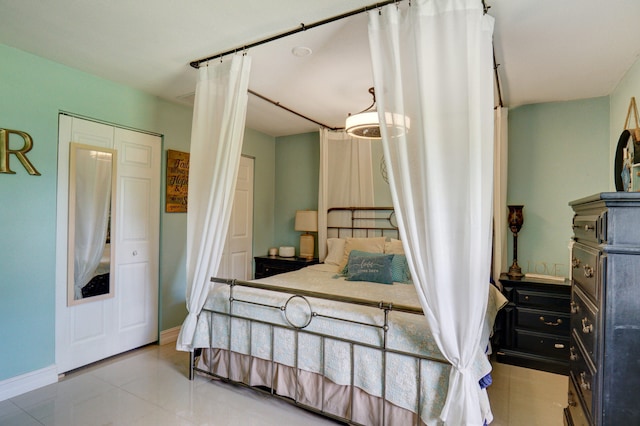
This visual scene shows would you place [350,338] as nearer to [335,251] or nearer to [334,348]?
[334,348]

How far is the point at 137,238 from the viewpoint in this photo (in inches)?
130

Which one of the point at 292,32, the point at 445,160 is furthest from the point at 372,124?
the point at 445,160

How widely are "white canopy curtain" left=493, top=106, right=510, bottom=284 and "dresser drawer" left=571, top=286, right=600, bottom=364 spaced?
1410 millimetres

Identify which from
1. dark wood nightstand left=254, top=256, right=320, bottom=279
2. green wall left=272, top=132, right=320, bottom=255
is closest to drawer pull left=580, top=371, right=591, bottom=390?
dark wood nightstand left=254, top=256, right=320, bottom=279

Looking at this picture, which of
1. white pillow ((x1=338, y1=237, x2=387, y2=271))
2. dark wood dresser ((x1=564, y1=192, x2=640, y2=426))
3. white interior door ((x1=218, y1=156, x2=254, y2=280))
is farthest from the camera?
white interior door ((x1=218, y1=156, x2=254, y2=280))

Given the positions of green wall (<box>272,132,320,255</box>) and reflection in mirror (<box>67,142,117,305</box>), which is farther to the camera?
green wall (<box>272,132,320,255</box>)

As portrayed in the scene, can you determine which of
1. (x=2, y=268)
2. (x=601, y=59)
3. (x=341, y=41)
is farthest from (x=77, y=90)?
(x=601, y=59)

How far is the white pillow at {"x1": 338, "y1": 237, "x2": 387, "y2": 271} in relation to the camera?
3.63 meters

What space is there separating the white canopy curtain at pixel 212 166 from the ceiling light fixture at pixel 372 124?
0.84 m

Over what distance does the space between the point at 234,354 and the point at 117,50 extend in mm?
2429

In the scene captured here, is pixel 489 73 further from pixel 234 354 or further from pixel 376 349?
pixel 234 354

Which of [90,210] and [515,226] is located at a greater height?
[90,210]

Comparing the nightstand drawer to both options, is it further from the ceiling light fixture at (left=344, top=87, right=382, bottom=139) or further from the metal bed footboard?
the ceiling light fixture at (left=344, top=87, right=382, bottom=139)

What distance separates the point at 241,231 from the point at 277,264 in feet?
2.18
